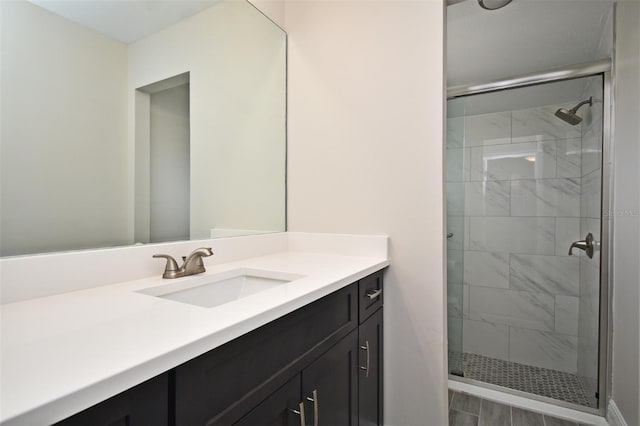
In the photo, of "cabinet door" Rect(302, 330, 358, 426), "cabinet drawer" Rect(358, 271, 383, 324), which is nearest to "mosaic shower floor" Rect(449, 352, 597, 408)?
"cabinet drawer" Rect(358, 271, 383, 324)

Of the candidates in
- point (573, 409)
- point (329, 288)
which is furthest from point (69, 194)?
point (573, 409)

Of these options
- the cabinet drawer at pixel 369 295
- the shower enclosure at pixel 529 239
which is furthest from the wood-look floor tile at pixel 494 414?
the cabinet drawer at pixel 369 295

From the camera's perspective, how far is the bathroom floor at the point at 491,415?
1.60 m

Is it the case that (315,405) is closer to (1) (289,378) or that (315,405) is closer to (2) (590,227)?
(1) (289,378)

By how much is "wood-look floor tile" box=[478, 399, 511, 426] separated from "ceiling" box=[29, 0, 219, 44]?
2.25m

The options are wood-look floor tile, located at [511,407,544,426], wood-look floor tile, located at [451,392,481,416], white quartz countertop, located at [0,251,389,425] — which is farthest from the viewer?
wood-look floor tile, located at [451,392,481,416]

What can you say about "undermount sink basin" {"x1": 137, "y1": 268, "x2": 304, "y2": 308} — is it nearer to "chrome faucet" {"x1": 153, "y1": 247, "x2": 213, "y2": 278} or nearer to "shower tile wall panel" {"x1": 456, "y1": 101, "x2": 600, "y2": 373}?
"chrome faucet" {"x1": 153, "y1": 247, "x2": 213, "y2": 278}

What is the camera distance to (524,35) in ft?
5.74

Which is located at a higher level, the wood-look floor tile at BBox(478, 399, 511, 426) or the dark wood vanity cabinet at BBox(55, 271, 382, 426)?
the dark wood vanity cabinet at BBox(55, 271, 382, 426)

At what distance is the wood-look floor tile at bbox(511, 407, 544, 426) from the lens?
1.59 metres

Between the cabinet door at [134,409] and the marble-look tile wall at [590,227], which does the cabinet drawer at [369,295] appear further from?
the marble-look tile wall at [590,227]

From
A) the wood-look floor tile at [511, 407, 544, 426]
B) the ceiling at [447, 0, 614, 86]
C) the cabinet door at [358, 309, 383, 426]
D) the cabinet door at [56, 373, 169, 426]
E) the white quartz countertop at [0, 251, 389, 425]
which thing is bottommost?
the wood-look floor tile at [511, 407, 544, 426]

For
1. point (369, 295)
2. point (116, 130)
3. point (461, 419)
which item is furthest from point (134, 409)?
point (461, 419)

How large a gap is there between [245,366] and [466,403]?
1.66m
